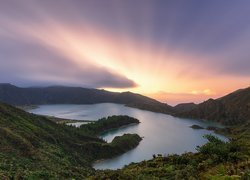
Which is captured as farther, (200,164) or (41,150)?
(41,150)

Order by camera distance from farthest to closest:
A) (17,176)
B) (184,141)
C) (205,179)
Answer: (184,141) < (17,176) < (205,179)

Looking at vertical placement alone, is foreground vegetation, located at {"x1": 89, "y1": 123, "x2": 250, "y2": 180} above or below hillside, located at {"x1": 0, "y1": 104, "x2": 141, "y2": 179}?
above

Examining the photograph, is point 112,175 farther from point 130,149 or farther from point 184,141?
point 184,141

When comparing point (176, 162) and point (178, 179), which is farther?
point (176, 162)

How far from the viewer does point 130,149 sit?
172375 mm

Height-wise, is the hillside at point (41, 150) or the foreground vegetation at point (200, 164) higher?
the foreground vegetation at point (200, 164)

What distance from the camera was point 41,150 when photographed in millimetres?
82875

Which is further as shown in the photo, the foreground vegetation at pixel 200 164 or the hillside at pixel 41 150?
the hillside at pixel 41 150

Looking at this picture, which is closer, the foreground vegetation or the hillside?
the foreground vegetation

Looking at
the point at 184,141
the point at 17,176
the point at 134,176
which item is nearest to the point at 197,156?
the point at 134,176

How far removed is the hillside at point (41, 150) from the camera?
43969 mm

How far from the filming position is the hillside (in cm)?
4397

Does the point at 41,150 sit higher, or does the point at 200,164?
the point at 200,164

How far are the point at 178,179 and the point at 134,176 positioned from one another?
4.70 m
